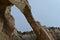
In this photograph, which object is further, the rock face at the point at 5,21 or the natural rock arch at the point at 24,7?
the rock face at the point at 5,21

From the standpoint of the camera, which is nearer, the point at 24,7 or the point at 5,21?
the point at 24,7

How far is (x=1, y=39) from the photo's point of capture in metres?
4.50

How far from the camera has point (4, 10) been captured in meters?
4.60

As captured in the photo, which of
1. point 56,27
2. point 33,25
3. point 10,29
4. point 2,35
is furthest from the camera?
point 56,27

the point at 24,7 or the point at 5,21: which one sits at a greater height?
the point at 24,7

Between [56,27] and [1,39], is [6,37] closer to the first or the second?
[1,39]

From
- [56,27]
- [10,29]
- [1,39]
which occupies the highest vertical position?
[56,27]

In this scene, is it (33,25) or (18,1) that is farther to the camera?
(33,25)

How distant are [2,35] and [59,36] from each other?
3704mm

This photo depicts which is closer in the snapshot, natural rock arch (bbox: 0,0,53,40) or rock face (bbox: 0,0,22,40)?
natural rock arch (bbox: 0,0,53,40)

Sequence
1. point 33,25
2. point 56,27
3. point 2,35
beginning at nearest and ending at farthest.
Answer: point 2,35, point 33,25, point 56,27

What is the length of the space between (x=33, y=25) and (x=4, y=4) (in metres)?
1.42

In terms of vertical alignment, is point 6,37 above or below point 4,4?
below

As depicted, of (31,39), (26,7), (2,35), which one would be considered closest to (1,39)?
(2,35)
